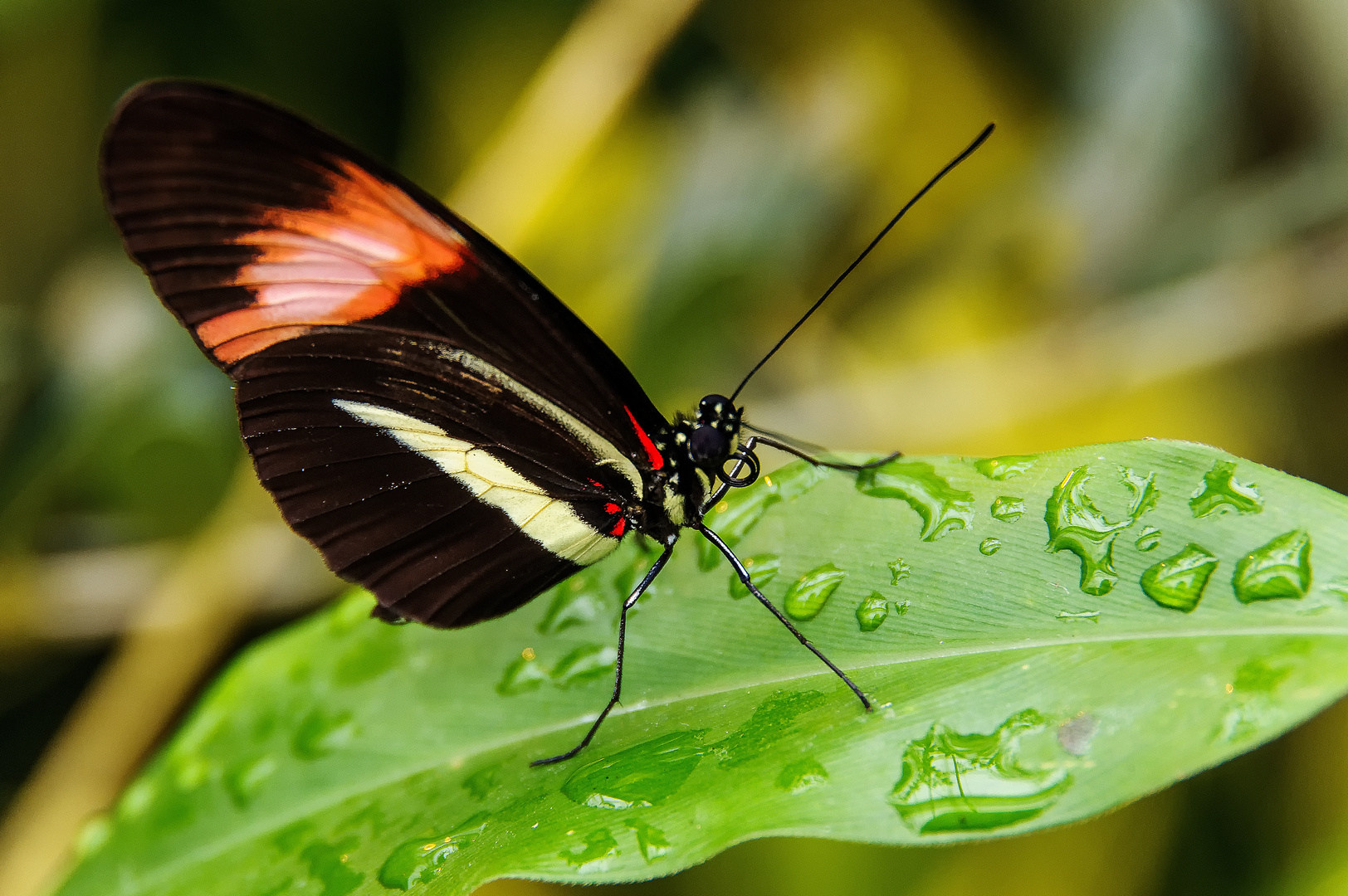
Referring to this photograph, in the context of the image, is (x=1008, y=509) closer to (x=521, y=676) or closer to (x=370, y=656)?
(x=521, y=676)

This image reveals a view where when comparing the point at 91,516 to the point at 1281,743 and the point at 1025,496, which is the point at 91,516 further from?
the point at 1281,743

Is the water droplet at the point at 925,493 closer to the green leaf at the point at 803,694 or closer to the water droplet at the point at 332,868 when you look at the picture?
the green leaf at the point at 803,694

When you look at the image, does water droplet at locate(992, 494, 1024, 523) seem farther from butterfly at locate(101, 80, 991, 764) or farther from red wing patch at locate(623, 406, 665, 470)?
red wing patch at locate(623, 406, 665, 470)

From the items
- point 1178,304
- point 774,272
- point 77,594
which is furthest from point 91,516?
point 1178,304

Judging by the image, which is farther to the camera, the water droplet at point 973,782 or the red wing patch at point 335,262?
the red wing patch at point 335,262

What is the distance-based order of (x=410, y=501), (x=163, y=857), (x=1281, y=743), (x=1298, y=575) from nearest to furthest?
(x=1298, y=575) < (x=163, y=857) < (x=410, y=501) < (x=1281, y=743)

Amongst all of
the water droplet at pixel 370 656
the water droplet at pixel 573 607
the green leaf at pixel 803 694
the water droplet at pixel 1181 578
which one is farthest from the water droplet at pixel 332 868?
the water droplet at pixel 1181 578

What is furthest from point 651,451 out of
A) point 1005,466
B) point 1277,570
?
point 1277,570
